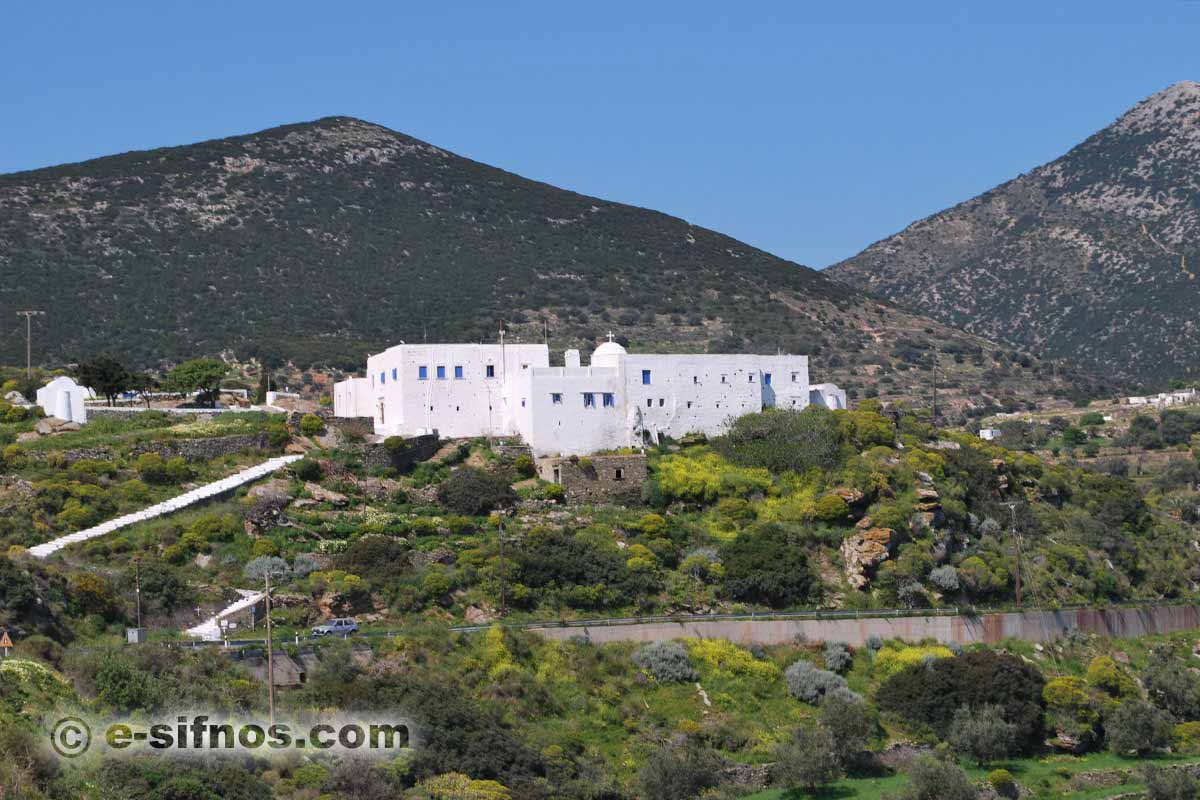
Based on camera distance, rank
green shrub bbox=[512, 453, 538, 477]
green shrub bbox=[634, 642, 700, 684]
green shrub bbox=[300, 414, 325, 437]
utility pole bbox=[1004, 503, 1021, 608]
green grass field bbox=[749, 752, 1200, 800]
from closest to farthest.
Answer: green grass field bbox=[749, 752, 1200, 800] < green shrub bbox=[634, 642, 700, 684] < utility pole bbox=[1004, 503, 1021, 608] < green shrub bbox=[512, 453, 538, 477] < green shrub bbox=[300, 414, 325, 437]

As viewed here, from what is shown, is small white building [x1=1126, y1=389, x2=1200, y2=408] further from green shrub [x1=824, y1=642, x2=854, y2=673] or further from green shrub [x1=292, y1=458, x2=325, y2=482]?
green shrub [x1=292, y1=458, x2=325, y2=482]

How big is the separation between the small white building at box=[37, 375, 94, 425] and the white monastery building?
498 inches

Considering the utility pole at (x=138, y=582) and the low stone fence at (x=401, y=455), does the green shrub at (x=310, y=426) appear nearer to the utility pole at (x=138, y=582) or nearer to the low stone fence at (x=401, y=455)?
the low stone fence at (x=401, y=455)

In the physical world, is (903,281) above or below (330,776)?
above

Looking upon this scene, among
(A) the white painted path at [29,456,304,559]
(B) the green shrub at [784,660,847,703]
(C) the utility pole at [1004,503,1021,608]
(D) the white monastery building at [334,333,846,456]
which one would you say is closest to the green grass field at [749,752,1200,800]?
(B) the green shrub at [784,660,847,703]

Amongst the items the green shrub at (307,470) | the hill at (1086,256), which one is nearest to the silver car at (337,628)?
the green shrub at (307,470)

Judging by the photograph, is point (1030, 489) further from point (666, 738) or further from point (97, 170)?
point (97, 170)

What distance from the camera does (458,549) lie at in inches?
2379

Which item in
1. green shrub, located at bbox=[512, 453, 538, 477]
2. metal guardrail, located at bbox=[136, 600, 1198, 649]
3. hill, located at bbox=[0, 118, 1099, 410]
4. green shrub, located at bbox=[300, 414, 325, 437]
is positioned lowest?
metal guardrail, located at bbox=[136, 600, 1198, 649]

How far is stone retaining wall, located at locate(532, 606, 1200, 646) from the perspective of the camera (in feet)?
182

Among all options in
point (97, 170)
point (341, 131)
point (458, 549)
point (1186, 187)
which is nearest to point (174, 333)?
point (97, 170)

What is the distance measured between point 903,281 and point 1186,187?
30.5 meters

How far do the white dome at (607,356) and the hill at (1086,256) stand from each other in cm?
9154

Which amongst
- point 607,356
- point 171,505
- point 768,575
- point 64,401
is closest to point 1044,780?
point 768,575
